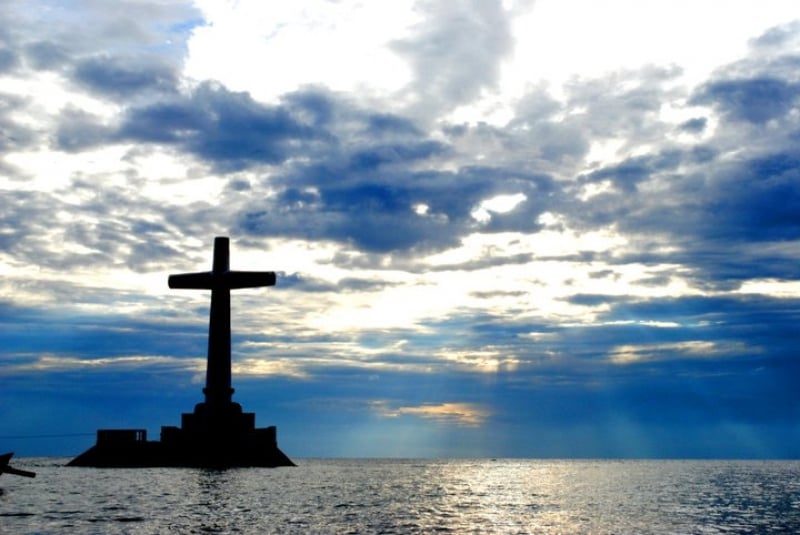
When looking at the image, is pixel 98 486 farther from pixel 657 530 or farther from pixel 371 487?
pixel 657 530

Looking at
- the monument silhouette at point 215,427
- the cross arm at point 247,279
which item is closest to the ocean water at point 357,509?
the monument silhouette at point 215,427

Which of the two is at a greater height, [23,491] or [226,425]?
[226,425]

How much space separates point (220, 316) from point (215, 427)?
45.9 feet

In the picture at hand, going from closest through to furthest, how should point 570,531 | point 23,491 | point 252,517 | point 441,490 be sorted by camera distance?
point 570,531
point 252,517
point 23,491
point 441,490

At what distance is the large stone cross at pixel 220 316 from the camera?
114938 mm

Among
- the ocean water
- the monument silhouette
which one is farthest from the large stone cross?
the ocean water

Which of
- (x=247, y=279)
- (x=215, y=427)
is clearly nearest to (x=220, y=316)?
(x=247, y=279)

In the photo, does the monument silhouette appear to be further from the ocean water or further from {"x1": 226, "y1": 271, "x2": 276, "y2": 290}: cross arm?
the ocean water

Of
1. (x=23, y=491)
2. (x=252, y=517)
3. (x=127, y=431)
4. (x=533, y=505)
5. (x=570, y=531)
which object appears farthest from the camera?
(x=127, y=431)

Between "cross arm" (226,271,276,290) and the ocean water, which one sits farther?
"cross arm" (226,271,276,290)

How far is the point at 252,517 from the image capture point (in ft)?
191

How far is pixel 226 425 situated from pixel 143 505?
175ft

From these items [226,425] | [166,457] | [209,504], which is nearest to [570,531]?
[209,504]

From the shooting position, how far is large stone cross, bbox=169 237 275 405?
11494cm
